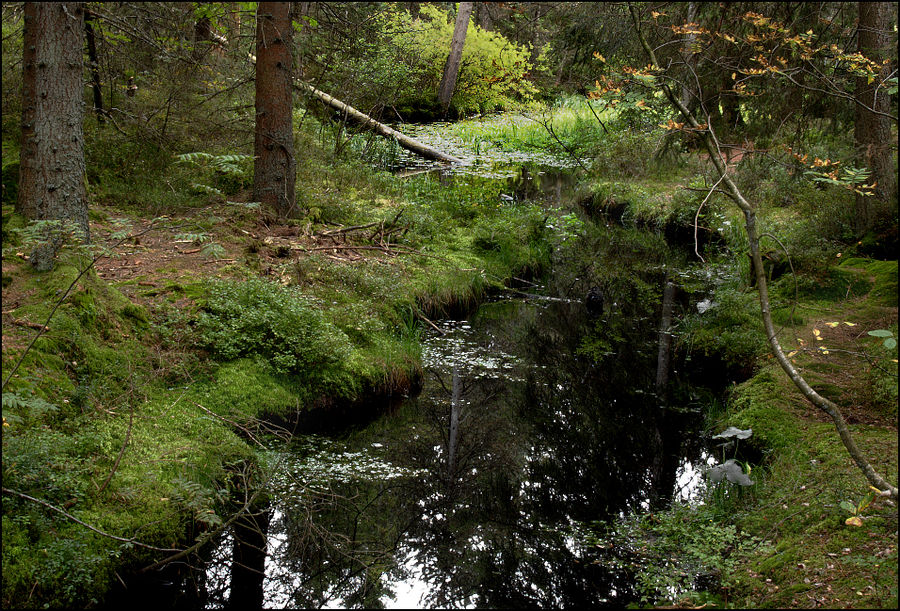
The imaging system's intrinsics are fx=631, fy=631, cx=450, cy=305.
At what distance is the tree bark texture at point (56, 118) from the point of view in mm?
5098

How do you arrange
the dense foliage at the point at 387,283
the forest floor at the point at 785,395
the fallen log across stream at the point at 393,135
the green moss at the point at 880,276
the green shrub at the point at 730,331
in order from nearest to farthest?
the forest floor at the point at 785,395 < the dense foliage at the point at 387,283 < the green moss at the point at 880,276 < the green shrub at the point at 730,331 < the fallen log across stream at the point at 393,135

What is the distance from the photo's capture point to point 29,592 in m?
3.16

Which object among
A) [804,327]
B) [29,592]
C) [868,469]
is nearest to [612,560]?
[868,469]

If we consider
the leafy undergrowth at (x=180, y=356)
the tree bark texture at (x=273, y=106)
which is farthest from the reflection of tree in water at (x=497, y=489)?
the tree bark texture at (x=273, y=106)

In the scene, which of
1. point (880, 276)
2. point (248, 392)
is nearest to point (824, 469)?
point (880, 276)

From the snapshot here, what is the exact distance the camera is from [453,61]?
75.2ft

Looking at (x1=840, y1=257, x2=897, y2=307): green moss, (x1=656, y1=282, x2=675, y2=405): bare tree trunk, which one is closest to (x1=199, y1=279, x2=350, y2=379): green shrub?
(x1=656, y1=282, x2=675, y2=405): bare tree trunk

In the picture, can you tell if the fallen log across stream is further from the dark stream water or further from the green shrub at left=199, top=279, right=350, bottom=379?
the green shrub at left=199, top=279, right=350, bottom=379

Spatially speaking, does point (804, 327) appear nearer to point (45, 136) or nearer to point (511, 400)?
point (511, 400)

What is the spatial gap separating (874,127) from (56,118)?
857 centimetres

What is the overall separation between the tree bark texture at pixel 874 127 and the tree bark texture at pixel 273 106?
6.78 meters

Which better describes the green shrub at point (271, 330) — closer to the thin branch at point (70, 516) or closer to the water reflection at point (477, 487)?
the water reflection at point (477, 487)

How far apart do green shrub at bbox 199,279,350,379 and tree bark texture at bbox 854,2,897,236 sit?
20.2ft

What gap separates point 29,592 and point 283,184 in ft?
20.7
